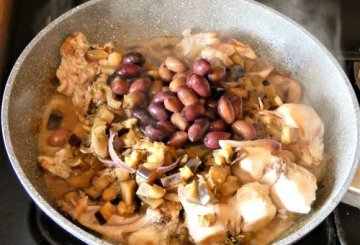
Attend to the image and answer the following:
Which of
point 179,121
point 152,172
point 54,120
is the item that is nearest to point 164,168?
point 152,172

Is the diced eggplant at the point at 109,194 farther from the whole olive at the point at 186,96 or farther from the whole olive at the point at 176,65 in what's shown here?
the whole olive at the point at 176,65

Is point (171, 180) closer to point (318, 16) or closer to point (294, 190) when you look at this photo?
point (294, 190)

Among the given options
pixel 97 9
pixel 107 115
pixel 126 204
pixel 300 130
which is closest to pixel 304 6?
pixel 300 130

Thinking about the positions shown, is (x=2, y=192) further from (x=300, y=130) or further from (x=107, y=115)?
(x=300, y=130)

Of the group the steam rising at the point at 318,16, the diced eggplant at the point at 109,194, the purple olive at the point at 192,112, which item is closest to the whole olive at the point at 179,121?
the purple olive at the point at 192,112

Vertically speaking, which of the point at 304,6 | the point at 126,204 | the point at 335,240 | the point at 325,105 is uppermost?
the point at 304,6

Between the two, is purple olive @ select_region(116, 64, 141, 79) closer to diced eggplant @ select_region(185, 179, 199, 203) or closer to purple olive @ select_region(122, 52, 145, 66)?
purple olive @ select_region(122, 52, 145, 66)
